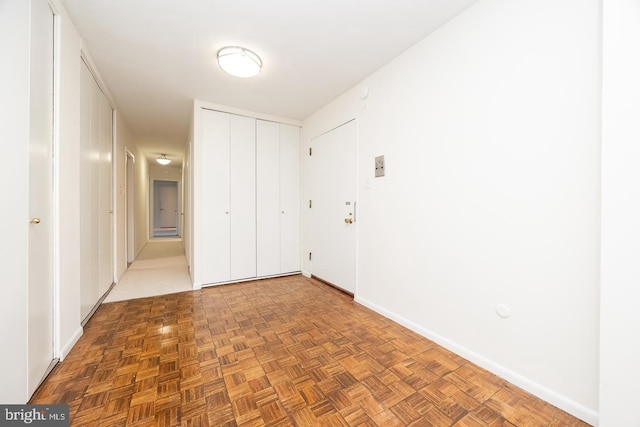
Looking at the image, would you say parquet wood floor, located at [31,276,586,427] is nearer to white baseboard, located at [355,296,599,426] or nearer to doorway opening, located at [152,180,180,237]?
white baseboard, located at [355,296,599,426]

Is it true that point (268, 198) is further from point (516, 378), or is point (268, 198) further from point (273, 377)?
point (516, 378)

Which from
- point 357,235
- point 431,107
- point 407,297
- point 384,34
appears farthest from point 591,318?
point 384,34

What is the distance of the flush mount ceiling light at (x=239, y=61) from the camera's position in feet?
7.30

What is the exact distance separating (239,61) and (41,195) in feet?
5.93

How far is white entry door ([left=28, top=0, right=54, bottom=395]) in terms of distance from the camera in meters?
1.36

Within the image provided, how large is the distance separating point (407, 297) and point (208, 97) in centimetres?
335

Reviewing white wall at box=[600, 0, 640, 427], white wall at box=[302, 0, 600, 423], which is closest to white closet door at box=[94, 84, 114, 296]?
white wall at box=[302, 0, 600, 423]

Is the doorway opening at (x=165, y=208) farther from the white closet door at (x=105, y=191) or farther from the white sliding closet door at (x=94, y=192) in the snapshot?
the white sliding closet door at (x=94, y=192)

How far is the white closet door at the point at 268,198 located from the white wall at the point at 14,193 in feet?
8.15

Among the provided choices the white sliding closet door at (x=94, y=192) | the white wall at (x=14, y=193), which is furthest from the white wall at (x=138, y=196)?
the white wall at (x=14, y=193)

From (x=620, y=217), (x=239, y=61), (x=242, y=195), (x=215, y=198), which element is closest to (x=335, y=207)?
(x=242, y=195)

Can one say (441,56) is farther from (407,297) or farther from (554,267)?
(407,297)

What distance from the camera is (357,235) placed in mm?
2869

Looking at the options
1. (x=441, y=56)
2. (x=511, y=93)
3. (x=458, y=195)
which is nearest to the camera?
(x=511, y=93)
